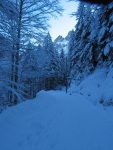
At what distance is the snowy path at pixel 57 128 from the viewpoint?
6.11 meters

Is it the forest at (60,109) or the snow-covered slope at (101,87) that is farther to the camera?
the snow-covered slope at (101,87)

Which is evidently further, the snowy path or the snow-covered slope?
the snow-covered slope

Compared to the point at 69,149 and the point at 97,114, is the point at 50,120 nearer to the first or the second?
the point at 97,114

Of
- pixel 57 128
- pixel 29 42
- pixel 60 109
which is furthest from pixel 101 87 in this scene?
pixel 29 42

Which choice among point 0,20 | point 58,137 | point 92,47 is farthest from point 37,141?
point 92,47

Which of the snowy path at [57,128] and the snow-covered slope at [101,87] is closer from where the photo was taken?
the snowy path at [57,128]

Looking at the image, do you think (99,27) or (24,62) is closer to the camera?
(99,27)

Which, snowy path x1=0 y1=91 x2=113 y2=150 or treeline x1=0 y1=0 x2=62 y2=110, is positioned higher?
treeline x1=0 y1=0 x2=62 y2=110

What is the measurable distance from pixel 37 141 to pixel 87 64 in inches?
287

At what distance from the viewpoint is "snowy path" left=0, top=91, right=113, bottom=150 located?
20.0 feet

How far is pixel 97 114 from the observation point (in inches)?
303

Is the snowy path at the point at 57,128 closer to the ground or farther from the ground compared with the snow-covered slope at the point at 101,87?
closer to the ground

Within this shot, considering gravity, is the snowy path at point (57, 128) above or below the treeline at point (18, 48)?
below

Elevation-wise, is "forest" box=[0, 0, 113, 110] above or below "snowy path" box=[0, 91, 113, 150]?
above
